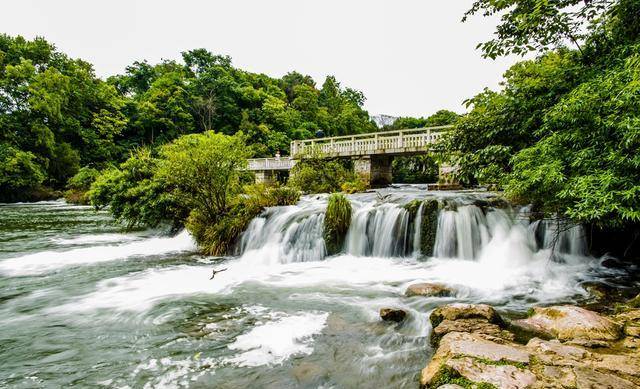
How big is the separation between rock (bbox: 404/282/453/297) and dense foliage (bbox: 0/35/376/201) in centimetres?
2304

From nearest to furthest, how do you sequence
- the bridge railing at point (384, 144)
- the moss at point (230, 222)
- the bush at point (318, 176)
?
the moss at point (230, 222)
the bush at point (318, 176)
the bridge railing at point (384, 144)

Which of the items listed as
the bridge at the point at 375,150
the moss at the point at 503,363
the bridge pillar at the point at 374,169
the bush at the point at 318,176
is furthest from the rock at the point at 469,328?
the bridge pillar at the point at 374,169

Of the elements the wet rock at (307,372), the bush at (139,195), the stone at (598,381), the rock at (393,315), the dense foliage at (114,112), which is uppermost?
the dense foliage at (114,112)

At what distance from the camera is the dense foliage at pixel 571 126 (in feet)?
14.5

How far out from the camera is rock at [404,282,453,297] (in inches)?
243

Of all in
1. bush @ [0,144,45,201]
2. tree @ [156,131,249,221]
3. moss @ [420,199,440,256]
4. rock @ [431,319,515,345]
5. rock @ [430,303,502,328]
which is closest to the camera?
rock @ [431,319,515,345]

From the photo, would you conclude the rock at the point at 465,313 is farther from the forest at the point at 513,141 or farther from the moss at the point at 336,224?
the moss at the point at 336,224

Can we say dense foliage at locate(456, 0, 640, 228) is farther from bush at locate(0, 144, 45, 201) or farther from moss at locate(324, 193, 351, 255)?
bush at locate(0, 144, 45, 201)

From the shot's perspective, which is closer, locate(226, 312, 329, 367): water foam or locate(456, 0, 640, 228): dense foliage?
locate(226, 312, 329, 367): water foam

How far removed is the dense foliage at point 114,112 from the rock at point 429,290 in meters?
23.0

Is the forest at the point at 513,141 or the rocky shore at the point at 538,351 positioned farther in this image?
the forest at the point at 513,141

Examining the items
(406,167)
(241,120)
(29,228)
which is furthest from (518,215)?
(241,120)

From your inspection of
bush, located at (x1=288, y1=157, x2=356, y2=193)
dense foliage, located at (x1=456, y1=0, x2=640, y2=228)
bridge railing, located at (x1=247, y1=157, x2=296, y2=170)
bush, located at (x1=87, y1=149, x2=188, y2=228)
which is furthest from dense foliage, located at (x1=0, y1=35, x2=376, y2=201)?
dense foliage, located at (x1=456, y1=0, x2=640, y2=228)

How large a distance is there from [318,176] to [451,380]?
16.2 metres
